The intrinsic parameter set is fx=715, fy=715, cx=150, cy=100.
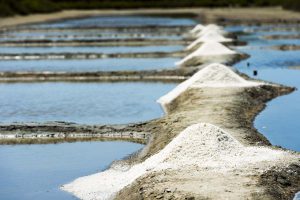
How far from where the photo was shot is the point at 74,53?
97.8ft

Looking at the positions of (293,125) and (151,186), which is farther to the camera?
(293,125)

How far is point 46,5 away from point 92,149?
65.0m

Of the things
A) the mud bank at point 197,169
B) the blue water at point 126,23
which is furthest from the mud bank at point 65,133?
the blue water at point 126,23

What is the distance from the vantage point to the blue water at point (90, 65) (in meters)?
24.6

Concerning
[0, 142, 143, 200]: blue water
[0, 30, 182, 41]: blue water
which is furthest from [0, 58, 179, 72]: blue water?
[0, 142, 143, 200]: blue water

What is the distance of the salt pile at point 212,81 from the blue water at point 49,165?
434cm

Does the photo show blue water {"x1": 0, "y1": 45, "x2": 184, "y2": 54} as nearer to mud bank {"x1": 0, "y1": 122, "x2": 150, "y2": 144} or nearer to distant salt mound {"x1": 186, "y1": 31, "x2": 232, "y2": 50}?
distant salt mound {"x1": 186, "y1": 31, "x2": 232, "y2": 50}

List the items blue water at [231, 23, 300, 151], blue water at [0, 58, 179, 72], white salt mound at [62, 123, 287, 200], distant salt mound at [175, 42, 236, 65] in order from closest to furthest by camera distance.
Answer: white salt mound at [62, 123, 287, 200]
blue water at [231, 23, 300, 151]
blue water at [0, 58, 179, 72]
distant salt mound at [175, 42, 236, 65]

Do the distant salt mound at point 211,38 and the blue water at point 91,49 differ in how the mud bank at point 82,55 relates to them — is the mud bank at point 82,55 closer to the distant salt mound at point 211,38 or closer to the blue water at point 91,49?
the blue water at point 91,49

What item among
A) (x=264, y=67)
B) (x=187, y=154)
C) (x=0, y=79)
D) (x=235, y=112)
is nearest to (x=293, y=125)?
(x=235, y=112)

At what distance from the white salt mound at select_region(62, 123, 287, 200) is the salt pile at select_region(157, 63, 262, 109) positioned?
668 cm

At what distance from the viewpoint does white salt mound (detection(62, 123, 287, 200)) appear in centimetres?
895

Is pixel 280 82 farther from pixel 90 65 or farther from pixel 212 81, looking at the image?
pixel 90 65

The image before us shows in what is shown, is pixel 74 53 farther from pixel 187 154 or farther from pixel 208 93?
pixel 187 154
